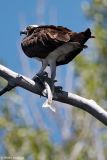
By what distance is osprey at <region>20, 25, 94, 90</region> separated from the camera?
4250 mm

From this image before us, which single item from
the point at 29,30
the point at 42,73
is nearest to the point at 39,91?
the point at 42,73

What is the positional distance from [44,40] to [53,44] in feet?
0.24

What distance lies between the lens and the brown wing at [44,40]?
4277 millimetres

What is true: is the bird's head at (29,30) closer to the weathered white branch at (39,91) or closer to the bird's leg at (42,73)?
the bird's leg at (42,73)


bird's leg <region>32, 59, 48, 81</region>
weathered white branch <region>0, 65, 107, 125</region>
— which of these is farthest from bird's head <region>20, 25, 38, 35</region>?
weathered white branch <region>0, 65, 107, 125</region>

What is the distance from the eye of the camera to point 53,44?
169 inches

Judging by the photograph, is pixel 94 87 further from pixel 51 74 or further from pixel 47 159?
pixel 51 74

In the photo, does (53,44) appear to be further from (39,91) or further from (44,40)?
(39,91)

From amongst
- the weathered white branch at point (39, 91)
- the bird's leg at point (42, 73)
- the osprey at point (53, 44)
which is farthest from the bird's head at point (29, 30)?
the weathered white branch at point (39, 91)

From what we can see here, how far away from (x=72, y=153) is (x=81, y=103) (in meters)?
7.39

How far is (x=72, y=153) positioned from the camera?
36.0 ft

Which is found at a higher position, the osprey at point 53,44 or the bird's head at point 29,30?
the bird's head at point 29,30

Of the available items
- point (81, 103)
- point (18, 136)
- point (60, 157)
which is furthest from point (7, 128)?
point (81, 103)

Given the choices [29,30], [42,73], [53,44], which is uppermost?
[29,30]
